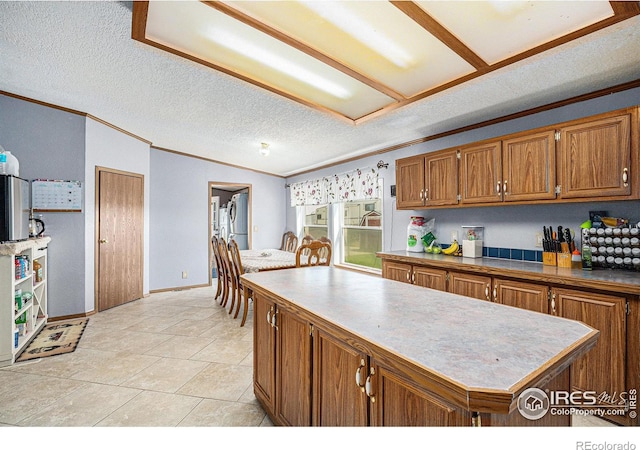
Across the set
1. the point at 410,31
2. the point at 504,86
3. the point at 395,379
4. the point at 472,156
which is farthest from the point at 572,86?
the point at 395,379

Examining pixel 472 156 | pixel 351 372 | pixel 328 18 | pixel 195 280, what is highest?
pixel 328 18

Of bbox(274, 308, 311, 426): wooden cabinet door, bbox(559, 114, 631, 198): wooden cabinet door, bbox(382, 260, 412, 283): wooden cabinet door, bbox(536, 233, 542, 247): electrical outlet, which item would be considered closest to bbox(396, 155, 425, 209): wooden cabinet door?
bbox(382, 260, 412, 283): wooden cabinet door

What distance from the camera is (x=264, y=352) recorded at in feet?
6.06

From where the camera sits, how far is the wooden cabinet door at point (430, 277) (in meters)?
2.84

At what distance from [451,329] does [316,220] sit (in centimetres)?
498

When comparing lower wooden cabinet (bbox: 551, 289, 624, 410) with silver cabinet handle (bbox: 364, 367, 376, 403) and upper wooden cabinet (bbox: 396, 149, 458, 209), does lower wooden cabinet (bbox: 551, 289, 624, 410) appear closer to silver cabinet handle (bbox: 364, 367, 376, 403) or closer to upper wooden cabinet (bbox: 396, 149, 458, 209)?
upper wooden cabinet (bbox: 396, 149, 458, 209)

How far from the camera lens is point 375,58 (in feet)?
6.99

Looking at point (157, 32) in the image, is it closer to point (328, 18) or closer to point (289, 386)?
point (328, 18)

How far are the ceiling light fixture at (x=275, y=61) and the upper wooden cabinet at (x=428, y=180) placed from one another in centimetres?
120

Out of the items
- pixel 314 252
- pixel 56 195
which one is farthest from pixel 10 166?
pixel 314 252

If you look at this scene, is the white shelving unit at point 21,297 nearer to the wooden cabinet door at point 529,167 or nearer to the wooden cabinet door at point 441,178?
the wooden cabinet door at point 441,178

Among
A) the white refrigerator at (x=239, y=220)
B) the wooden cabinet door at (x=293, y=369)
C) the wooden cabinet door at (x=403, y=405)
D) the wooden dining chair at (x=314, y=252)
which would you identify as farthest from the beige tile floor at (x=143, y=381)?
the white refrigerator at (x=239, y=220)
